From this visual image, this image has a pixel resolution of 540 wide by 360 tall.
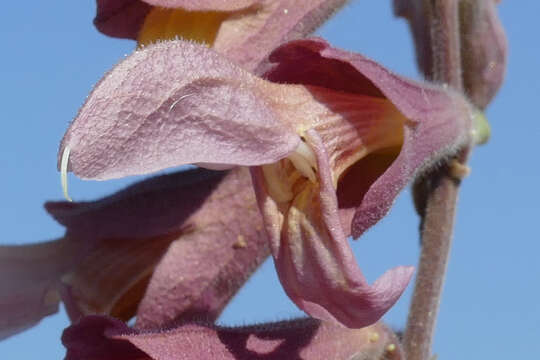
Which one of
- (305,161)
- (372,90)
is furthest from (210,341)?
(372,90)

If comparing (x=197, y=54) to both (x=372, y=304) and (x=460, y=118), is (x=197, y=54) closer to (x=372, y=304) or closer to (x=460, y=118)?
(x=372, y=304)

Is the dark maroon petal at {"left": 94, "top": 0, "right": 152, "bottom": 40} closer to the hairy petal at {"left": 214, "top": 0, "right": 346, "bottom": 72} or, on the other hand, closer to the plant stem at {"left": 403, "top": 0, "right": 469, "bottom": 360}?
the hairy petal at {"left": 214, "top": 0, "right": 346, "bottom": 72}

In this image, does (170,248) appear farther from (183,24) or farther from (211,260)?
(183,24)

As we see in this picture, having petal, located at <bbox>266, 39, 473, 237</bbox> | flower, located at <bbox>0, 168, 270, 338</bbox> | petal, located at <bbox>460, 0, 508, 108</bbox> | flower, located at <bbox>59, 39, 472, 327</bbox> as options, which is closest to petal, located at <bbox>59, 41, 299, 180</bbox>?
flower, located at <bbox>59, 39, 472, 327</bbox>

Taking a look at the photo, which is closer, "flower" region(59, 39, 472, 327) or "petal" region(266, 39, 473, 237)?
"flower" region(59, 39, 472, 327)

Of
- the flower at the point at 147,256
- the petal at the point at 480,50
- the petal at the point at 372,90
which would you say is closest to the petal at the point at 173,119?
the petal at the point at 372,90

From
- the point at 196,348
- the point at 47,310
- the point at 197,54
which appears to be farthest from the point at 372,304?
the point at 47,310

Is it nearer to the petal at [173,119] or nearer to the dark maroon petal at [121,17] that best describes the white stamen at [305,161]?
the petal at [173,119]
